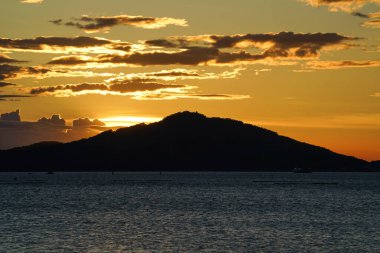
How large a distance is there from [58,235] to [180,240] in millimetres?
19122

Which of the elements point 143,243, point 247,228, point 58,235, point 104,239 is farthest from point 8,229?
point 247,228

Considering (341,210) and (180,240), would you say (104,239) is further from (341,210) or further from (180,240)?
(341,210)

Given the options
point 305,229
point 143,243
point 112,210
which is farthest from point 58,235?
point 112,210

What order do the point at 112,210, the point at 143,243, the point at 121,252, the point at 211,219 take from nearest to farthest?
1. the point at 121,252
2. the point at 143,243
3. the point at 211,219
4. the point at 112,210

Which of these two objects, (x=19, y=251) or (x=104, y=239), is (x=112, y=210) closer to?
(x=104, y=239)

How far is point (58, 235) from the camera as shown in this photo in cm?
10631

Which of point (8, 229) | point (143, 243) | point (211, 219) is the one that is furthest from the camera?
point (211, 219)

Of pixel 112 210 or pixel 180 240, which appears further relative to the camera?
pixel 112 210

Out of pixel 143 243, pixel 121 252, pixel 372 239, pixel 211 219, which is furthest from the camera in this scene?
pixel 211 219

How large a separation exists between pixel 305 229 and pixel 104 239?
117 feet

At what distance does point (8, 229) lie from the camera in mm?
114938

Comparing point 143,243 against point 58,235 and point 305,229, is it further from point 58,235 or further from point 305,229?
point 305,229

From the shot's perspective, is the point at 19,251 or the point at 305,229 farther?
the point at 305,229

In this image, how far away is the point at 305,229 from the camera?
118125 millimetres
